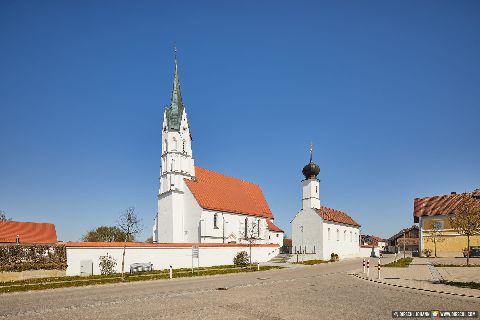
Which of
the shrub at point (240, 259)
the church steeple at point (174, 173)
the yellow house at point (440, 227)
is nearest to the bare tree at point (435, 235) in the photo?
the yellow house at point (440, 227)

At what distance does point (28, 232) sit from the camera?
184 ft

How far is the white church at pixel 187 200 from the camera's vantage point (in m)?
46.9

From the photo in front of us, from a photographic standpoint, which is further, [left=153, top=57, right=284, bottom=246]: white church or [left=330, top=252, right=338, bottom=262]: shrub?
[left=330, top=252, right=338, bottom=262]: shrub

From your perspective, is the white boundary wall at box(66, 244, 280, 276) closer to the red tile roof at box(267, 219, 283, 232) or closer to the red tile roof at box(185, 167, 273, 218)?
the red tile roof at box(185, 167, 273, 218)

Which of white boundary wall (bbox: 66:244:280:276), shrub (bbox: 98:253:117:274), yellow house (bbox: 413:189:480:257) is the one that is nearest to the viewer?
white boundary wall (bbox: 66:244:280:276)

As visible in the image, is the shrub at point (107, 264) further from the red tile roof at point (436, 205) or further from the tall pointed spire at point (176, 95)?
the red tile roof at point (436, 205)

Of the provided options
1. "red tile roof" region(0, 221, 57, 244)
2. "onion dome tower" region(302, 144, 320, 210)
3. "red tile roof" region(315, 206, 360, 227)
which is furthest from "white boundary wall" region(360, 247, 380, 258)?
"red tile roof" region(0, 221, 57, 244)

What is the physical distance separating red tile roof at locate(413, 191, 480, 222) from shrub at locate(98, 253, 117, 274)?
145 feet

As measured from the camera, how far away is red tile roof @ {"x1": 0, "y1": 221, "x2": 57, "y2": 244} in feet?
171

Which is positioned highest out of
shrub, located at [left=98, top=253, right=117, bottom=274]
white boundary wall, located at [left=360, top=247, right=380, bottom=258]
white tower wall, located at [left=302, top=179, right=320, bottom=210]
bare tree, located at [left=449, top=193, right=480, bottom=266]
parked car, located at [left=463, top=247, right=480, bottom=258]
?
white tower wall, located at [left=302, top=179, right=320, bottom=210]

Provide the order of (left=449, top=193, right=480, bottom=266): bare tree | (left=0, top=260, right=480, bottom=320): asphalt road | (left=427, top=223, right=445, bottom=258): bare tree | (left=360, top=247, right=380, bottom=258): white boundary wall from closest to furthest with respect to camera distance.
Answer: (left=0, top=260, right=480, bottom=320): asphalt road
(left=449, top=193, right=480, bottom=266): bare tree
(left=427, top=223, right=445, bottom=258): bare tree
(left=360, top=247, right=380, bottom=258): white boundary wall

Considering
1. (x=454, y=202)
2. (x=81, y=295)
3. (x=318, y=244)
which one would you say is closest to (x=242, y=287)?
(x=81, y=295)

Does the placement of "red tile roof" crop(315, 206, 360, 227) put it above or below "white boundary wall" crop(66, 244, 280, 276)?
above

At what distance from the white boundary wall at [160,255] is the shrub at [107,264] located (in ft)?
0.75
